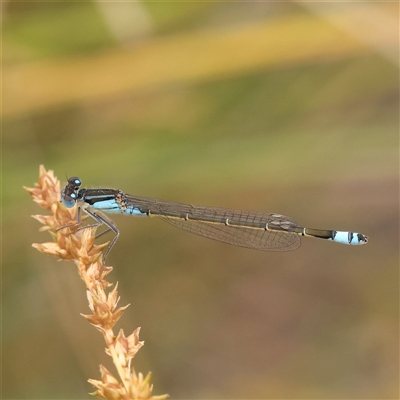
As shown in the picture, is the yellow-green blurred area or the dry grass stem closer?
the dry grass stem

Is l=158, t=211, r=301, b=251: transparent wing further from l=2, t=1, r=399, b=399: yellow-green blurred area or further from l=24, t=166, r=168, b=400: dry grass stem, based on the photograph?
l=24, t=166, r=168, b=400: dry grass stem

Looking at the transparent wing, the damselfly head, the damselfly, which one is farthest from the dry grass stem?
the transparent wing

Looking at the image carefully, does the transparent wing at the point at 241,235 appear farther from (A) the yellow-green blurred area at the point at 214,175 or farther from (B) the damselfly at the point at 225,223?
(A) the yellow-green blurred area at the point at 214,175

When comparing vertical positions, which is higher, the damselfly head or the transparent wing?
the transparent wing

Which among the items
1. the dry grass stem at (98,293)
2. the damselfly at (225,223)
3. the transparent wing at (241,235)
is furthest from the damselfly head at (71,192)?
the transparent wing at (241,235)

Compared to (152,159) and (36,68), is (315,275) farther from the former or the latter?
(36,68)

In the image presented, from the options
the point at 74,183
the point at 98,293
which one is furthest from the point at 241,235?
the point at 98,293

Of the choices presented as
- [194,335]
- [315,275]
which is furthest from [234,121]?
[194,335]

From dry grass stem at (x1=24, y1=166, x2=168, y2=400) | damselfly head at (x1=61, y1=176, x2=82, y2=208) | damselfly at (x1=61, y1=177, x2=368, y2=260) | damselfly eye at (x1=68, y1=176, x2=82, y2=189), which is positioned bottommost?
dry grass stem at (x1=24, y1=166, x2=168, y2=400)
